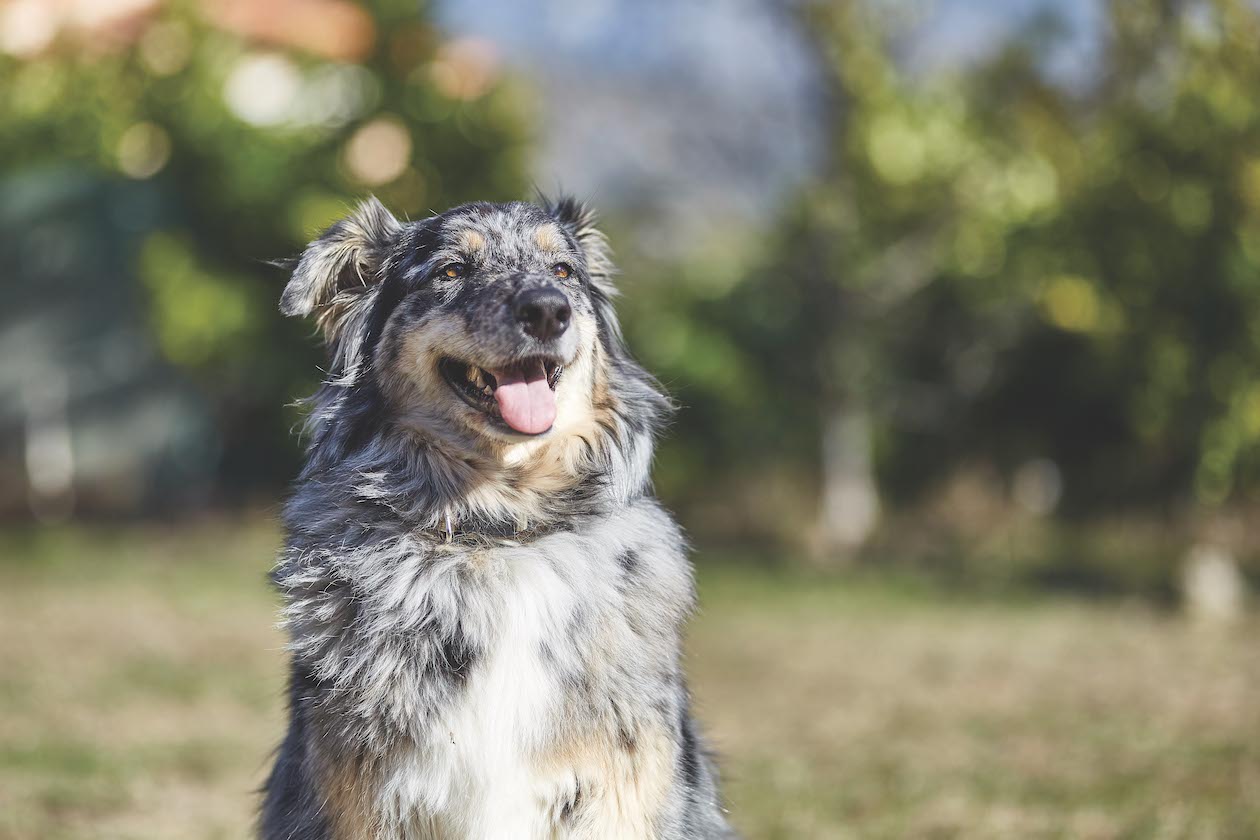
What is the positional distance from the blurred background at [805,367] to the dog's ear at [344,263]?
3.24m

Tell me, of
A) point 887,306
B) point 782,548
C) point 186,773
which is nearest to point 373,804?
point 186,773

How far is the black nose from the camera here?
3.15m

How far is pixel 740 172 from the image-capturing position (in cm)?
1800

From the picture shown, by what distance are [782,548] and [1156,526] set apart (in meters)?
4.04

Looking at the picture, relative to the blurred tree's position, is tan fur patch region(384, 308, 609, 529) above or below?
below

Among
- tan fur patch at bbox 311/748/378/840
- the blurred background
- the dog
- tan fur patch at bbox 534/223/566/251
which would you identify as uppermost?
the blurred background

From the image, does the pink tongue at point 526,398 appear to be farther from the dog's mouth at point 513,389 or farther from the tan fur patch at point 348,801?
the tan fur patch at point 348,801

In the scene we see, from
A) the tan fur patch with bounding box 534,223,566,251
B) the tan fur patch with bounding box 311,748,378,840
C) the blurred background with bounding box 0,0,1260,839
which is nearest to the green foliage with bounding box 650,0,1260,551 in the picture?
the blurred background with bounding box 0,0,1260,839

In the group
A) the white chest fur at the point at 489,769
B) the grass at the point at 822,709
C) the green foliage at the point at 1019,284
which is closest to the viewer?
the white chest fur at the point at 489,769

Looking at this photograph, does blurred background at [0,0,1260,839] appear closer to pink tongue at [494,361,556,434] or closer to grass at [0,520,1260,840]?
grass at [0,520,1260,840]

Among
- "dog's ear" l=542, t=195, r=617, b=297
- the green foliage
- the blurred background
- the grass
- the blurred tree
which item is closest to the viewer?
"dog's ear" l=542, t=195, r=617, b=297

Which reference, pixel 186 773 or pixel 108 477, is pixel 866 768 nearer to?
pixel 186 773

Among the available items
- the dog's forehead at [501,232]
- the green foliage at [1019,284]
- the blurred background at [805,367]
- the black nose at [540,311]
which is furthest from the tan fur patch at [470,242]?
the green foliage at [1019,284]

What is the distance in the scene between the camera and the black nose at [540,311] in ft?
10.3
